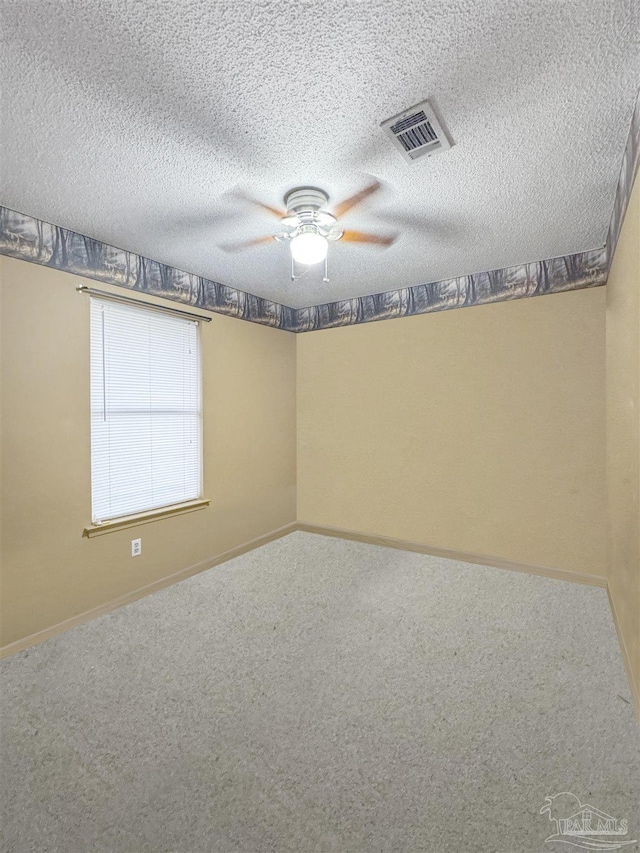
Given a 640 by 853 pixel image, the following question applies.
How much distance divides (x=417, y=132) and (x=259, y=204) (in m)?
0.93

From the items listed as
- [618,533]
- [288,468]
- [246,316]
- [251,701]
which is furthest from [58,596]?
[618,533]

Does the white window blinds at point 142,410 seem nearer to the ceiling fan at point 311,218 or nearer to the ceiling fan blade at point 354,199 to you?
the ceiling fan at point 311,218

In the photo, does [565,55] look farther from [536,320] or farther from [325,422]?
[325,422]

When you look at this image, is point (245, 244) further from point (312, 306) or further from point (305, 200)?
point (312, 306)

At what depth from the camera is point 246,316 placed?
4031mm

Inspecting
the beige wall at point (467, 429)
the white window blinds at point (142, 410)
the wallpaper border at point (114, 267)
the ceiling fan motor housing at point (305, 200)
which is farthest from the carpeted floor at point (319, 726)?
the ceiling fan motor housing at point (305, 200)

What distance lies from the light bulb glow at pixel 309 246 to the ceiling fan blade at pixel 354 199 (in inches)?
9.0

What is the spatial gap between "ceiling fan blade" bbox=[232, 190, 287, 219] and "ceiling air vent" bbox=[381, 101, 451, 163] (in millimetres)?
810

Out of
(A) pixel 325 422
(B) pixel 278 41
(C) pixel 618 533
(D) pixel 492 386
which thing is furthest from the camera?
(A) pixel 325 422

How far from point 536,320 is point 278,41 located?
279cm

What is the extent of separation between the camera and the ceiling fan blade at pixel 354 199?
2131mm

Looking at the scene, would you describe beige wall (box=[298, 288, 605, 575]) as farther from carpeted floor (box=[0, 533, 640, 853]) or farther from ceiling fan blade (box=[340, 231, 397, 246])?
ceiling fan blade (box=[340, 231, 397, 246])

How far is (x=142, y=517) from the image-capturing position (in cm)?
310

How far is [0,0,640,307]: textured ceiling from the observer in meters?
1.26
